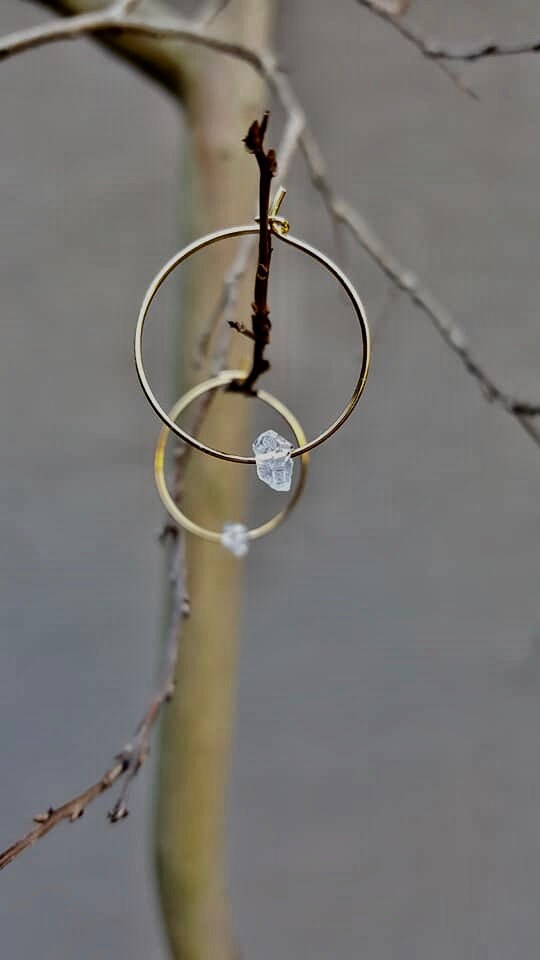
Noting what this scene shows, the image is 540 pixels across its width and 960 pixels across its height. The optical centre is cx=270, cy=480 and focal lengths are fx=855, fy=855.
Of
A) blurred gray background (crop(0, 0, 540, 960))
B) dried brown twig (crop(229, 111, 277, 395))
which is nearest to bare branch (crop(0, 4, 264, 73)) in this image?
dried brown twig (crop(229, 111, 277, 395))

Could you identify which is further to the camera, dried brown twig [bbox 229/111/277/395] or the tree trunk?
the tree trunk

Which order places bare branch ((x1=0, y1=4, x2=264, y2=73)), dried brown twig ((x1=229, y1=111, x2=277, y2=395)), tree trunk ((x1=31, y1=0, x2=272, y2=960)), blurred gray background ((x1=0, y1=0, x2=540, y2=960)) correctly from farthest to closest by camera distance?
blurred gray background ((x1=0, y1=0, x2=540, y2=960)), tree trunk ((x1=31, y1=0, x2=272, y2=960)), bare branch ((x1=0, y1=4, x2=264, y2=73)), dried brown twig ((x1=229, y1=111, x2=277, y2=395))

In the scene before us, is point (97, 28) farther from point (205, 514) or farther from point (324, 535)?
point (324, 535)

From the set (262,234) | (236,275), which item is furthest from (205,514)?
(262,234)

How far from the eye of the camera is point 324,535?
2.22ft

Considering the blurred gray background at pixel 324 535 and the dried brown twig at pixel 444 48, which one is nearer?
the dried brown twig at pixel 444 48

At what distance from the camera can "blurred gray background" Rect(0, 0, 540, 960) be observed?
584 mm

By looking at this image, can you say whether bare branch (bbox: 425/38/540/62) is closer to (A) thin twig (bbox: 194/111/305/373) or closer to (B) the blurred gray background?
(A) thin twig (bbox: 194/111/305/373)

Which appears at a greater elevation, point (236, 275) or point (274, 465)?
point (236, 275)

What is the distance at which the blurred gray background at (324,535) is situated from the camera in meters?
0.58

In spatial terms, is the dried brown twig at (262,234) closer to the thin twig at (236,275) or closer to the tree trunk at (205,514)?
the thin twig at (236,275)

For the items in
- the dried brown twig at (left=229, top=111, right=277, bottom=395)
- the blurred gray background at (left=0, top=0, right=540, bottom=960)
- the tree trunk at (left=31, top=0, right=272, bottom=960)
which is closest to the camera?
the dried brown twig at (left=229, top=111, right=277, bottom=395)

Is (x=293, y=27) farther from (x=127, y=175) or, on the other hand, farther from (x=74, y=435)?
(x=74, y=435)

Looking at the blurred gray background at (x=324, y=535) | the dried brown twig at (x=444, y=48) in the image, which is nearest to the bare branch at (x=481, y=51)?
the dried brown twig at (x=444, y=48)
